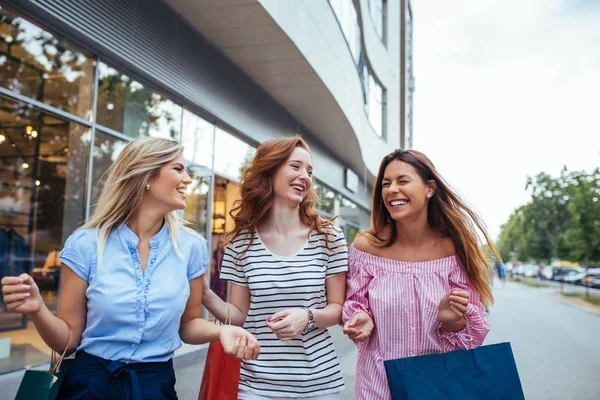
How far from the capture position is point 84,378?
1.92m

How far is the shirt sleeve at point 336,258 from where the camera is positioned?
2.55 metres

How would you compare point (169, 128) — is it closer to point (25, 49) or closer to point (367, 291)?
point (25, 49)

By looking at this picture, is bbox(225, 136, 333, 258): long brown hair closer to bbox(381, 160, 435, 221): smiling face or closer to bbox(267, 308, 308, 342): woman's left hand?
bbox(381, 160, 435, 221): smiling face

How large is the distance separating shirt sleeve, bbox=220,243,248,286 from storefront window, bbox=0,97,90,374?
4.90 m

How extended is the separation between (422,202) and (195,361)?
5.59 meters

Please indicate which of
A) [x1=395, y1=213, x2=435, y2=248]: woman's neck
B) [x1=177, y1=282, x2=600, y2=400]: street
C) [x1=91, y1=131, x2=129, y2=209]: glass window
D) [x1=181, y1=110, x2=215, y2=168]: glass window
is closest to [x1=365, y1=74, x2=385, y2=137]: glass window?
[x1=177, y1=282, x2=600, y2=400]: street

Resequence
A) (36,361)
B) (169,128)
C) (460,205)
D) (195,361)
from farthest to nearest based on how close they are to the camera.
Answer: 1. (169,128)
2. (195,361)
3. (36,361)
4. (460,205)

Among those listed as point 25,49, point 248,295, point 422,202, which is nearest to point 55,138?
point 25,49

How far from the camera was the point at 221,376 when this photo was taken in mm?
2242

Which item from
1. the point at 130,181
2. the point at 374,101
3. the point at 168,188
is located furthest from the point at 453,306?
the point at 374,101

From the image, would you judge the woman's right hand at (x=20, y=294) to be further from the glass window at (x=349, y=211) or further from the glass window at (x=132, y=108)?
the glass window at (x=349, y=211)

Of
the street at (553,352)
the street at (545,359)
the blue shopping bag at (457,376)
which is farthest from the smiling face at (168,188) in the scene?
the street at (553,352)

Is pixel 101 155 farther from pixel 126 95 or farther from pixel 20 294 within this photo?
pixel 20 294

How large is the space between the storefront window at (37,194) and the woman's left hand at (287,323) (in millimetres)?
5376
